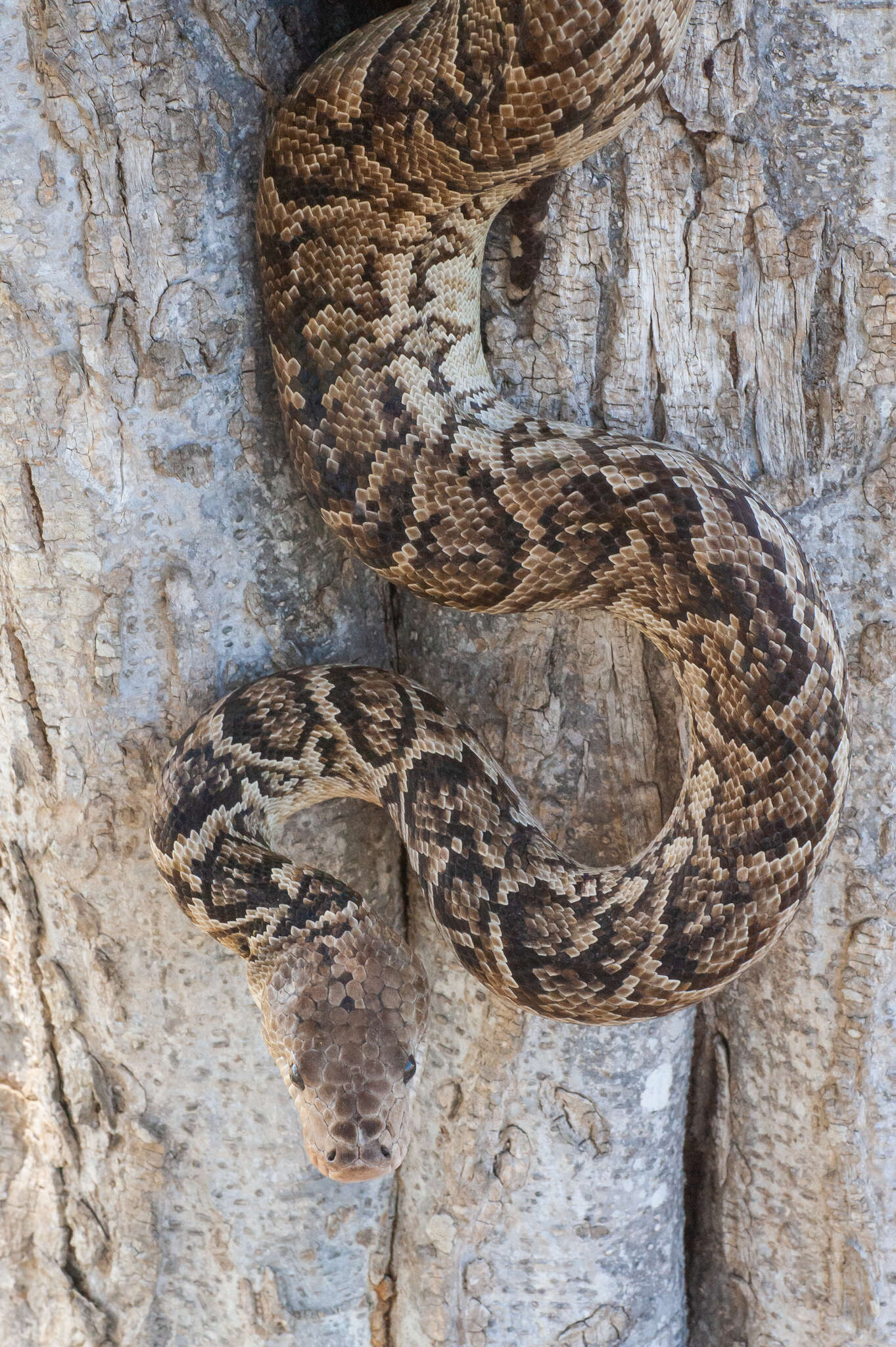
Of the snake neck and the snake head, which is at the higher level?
the snake neck

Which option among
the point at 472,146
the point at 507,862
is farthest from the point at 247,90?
the point at 507,862

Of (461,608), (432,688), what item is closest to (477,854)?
(432,688)

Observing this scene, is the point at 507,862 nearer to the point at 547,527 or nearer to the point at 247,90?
the point at 547,527

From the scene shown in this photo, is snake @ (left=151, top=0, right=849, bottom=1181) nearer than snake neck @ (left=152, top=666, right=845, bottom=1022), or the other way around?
snake @ (left=151, top=0, right=849, bottom=1181)

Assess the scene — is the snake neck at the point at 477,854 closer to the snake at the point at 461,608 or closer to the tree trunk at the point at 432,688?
the snake at the point at 461,608

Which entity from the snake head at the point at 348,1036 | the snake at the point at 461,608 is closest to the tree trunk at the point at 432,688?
the snake at the point at 461,608

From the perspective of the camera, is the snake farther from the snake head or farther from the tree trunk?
the tree trunk

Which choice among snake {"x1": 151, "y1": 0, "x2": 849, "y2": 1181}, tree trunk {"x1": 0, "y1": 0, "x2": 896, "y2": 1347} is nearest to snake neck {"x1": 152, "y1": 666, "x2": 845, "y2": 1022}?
snake {"x1": 151, "y1": 0, "x2": 849, "y2": 1181}
